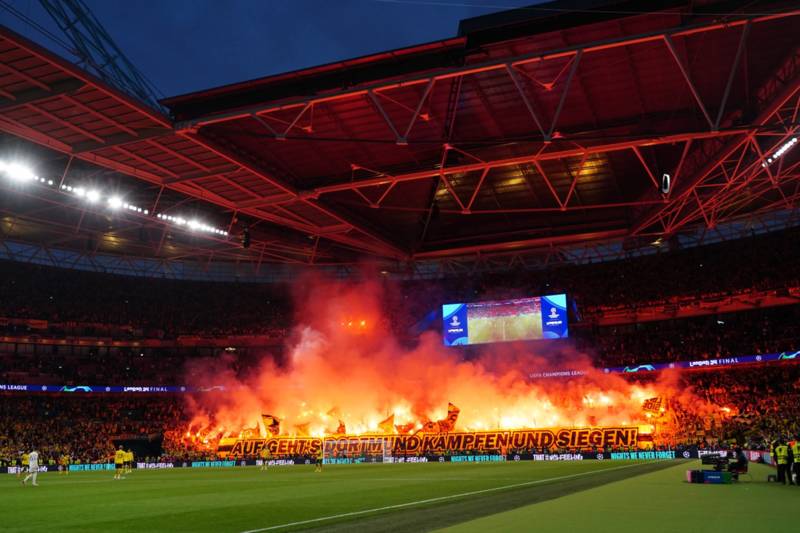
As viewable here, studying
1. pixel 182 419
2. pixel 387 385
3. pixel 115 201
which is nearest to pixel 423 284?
pixel 387 385

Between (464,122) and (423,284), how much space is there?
3123 cm

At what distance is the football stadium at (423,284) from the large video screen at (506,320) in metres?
0.18

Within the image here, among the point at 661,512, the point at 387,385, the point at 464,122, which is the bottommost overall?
the point at 661,512

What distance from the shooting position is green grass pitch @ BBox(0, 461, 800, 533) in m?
11.6

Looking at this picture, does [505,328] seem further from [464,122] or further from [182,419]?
[182,419]

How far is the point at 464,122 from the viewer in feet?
112

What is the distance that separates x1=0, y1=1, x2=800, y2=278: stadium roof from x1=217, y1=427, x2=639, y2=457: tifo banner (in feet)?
47.7

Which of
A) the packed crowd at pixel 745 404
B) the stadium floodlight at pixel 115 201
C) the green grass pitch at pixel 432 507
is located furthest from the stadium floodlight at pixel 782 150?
the stadium floodlight at pixel 115 201

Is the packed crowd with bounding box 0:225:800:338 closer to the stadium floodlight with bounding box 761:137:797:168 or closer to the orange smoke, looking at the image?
the orange smoke

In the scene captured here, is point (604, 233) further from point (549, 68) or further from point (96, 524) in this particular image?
Answer: point (96, 524)

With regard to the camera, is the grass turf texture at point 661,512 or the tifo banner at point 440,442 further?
the tifo banner at point 440,442

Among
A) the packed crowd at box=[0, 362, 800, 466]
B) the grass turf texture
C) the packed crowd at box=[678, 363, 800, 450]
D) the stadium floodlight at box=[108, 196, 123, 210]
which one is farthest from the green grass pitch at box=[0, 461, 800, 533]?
the packed crowd at box=[0, 362, 800, 466]

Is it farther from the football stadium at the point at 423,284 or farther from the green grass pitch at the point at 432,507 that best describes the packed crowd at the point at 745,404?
the green grass pitch at the point at 432,507

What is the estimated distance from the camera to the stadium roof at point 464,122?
25969 mm
